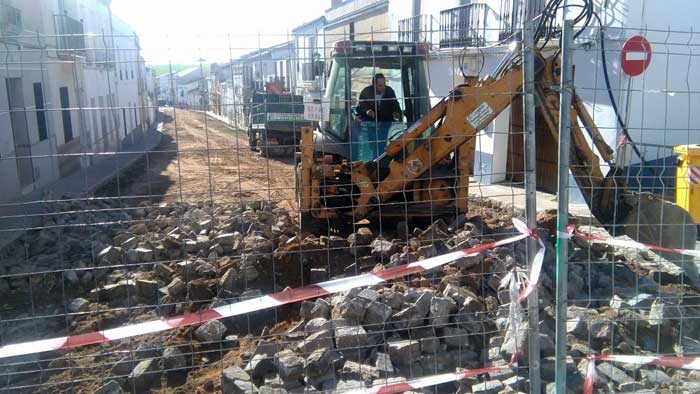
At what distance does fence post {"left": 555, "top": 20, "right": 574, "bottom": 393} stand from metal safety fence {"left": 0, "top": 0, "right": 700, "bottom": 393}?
1 centimetres

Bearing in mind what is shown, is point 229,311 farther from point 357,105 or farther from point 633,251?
point 357,105

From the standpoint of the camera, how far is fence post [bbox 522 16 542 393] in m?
3.03

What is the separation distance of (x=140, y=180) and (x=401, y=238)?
11749 millimetres

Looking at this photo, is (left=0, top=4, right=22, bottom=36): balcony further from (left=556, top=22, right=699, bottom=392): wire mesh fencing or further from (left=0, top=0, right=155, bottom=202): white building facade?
(left=556, top=22, right=699, bottom=392): wire mesh fencing

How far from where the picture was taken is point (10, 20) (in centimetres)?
1305

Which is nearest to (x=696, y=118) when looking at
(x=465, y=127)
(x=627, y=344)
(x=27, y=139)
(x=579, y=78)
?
(x=579, y=78)

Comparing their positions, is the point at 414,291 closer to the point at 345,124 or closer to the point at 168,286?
the point at 168,286

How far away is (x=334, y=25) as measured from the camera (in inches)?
1040

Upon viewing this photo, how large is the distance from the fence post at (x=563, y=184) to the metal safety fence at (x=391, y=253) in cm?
1

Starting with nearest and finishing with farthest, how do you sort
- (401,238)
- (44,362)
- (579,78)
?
(44,362)
(401,238)
(579,78)

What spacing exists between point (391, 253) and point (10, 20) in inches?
437

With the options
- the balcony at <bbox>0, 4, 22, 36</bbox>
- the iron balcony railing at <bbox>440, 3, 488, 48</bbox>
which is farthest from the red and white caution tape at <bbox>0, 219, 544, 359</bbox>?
the balcony at <bbox>0, 4, 22, 36</bbox>

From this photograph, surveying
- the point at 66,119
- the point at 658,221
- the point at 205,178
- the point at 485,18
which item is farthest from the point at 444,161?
the point at 66,119

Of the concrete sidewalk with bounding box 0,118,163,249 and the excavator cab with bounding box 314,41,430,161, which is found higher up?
the excavator cab with bounding box 314,41,430,161
